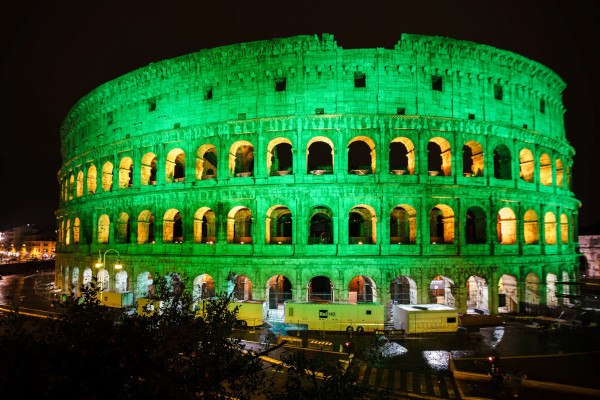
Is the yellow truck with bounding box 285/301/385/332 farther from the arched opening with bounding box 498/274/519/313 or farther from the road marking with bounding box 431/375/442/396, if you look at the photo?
the arched opening with bounding box 498/274/519/313

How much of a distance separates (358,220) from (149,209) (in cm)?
1720

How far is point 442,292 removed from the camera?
30422 millimetres

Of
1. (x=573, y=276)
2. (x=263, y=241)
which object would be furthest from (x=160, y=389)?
(x=573, y=276)

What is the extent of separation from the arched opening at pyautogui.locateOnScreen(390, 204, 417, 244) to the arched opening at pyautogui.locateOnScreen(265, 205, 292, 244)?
8.62 metres

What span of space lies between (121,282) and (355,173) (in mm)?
21798

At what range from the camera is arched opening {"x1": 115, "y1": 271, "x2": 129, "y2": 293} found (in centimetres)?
3077

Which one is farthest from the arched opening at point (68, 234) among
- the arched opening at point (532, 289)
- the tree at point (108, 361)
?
the arched opening at point (532, 289)

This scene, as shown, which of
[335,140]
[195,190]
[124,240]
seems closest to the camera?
[335,140]

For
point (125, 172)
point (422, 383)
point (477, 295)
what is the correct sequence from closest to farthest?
point (422, 383) < point (477, 295) < point (125, 172)

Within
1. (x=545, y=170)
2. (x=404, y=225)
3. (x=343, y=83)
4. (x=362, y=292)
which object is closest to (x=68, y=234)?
(x=362, y=292)

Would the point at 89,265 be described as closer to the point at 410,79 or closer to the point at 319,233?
the point at 319,233

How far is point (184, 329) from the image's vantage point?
7285 millimetres

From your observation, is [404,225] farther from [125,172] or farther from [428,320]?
[125,172]

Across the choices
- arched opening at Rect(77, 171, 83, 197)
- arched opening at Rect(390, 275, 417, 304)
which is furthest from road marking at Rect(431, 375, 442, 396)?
arched opening at Rect(77, 171, 83, 197)
